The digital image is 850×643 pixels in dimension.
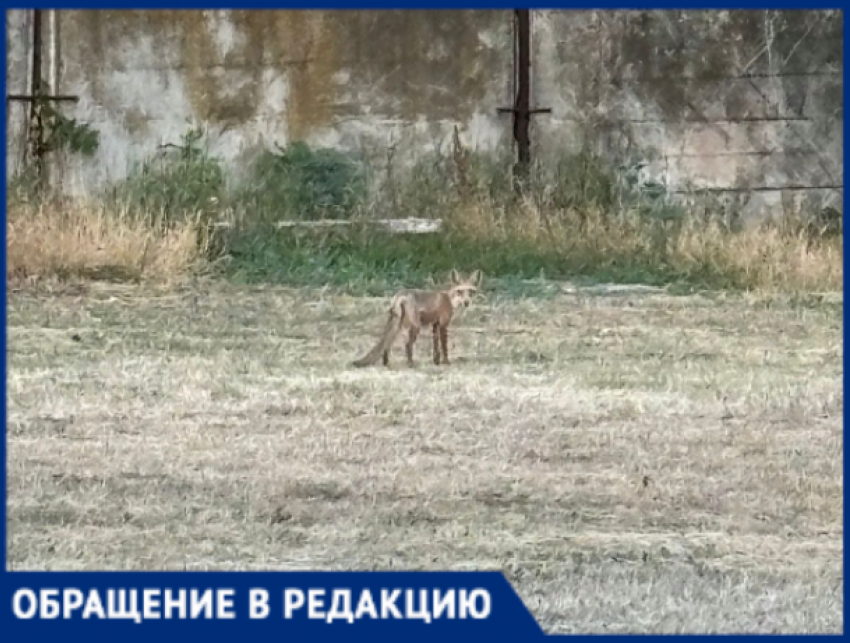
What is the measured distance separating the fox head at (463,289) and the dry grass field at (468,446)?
0.04m

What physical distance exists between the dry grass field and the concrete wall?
1.32ft

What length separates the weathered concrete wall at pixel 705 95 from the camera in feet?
11.9

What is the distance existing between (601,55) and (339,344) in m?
1.07

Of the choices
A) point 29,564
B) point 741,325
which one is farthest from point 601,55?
point 29,564

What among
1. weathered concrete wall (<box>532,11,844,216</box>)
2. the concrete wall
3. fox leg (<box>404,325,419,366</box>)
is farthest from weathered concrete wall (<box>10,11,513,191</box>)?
fox leg (<box>404,325,419,366</box>)

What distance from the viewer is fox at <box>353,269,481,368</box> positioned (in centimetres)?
348

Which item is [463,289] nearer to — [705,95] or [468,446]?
[468,446]

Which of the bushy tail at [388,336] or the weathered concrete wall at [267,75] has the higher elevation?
the weathered concrete wall at [267,75]

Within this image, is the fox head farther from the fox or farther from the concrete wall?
the concrete wall

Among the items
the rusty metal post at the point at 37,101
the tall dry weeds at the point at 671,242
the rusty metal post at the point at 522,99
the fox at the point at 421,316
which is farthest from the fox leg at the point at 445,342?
the rusty metal post at the point at 37,101

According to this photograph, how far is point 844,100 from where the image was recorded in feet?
12.0

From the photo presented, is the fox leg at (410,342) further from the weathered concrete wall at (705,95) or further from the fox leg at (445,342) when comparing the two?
the weathered concrete wall at (705,95)

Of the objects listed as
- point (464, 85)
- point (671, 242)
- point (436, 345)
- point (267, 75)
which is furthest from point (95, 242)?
point (671, 242)

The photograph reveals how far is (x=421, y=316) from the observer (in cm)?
349
